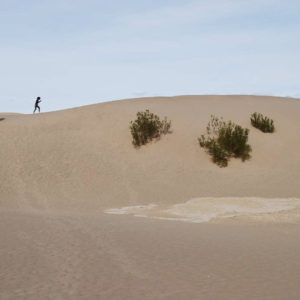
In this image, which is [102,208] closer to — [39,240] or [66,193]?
[66,193]

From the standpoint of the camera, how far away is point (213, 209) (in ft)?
61.7

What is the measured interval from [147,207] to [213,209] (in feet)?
10.9

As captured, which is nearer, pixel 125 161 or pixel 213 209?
pixel 213 209

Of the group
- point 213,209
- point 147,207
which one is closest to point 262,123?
point 147,207

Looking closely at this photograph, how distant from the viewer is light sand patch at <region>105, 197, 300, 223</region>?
687 inches

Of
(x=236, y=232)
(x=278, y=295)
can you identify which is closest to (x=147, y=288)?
(x=278, y=295)

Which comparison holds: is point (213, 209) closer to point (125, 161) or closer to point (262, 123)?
point (125, 161)

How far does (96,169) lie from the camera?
27.0m

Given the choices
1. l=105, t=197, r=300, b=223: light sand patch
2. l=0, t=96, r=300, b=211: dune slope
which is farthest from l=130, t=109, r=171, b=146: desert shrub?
l=105, t=197, r=300, b=223: light sand patch

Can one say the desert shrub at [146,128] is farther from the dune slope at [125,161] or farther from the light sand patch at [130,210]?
the light sand patch at [130,210]

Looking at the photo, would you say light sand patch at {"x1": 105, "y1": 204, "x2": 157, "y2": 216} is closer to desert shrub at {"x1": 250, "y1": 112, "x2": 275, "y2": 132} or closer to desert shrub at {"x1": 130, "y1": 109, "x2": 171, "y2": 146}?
desert shrub at {"x1": 130, "y1": 109, "x2": 171, "y2": 146}

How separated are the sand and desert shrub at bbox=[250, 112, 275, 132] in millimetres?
530

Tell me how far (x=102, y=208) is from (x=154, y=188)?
13.4 ft

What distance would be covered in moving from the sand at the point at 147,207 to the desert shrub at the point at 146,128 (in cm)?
53
